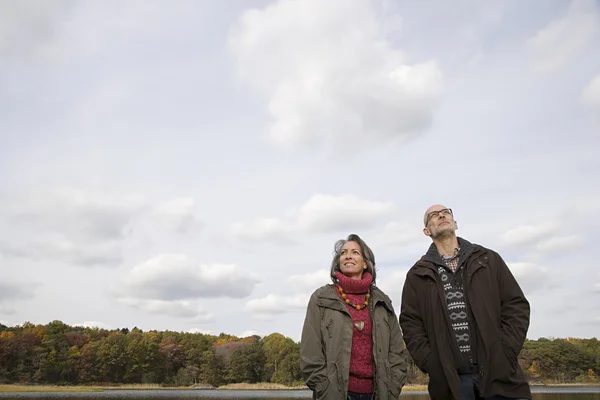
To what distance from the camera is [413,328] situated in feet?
15.6

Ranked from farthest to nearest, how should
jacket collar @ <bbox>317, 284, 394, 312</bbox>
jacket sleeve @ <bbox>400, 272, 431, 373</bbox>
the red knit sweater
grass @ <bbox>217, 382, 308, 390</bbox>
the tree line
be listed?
grass @ <bbox>217, 382, 308, 390</bbox>
the tree line
jacket collar @ <bbox>317, 284, 394, 312</bbox>
the red knit sweater
jacket sleeve @ <bbox>400, 272, 431, 373</bbox>

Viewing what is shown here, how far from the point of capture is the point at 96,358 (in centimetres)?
7619

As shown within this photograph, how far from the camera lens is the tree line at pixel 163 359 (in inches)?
2800

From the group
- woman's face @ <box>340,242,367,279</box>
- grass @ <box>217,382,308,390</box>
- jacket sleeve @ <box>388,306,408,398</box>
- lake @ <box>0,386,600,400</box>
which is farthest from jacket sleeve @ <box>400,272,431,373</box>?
grass @ <box>217,382,308,390</box>

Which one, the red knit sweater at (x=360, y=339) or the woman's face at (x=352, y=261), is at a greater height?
the woman's face at (x=352, y=261)

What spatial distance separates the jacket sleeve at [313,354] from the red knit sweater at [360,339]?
28cm

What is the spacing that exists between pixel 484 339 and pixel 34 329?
8537 cm

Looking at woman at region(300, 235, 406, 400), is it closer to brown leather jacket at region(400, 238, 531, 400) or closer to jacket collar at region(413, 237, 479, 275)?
brown leather jacket at region(400, 238, 531, 400)

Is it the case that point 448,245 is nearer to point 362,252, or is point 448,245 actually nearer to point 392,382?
point 362,252

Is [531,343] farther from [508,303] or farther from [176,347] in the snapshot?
[508,303]

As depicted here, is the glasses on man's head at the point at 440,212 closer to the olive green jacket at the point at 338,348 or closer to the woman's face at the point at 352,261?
the woman's face at the point at 352,261

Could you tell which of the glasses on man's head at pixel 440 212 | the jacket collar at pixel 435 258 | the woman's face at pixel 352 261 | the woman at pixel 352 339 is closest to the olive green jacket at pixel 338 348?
the woman at pixel 352 339

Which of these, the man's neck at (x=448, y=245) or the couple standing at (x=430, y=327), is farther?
the man's neck at (x=448, y=245)

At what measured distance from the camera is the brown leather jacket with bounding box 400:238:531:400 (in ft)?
13.9
